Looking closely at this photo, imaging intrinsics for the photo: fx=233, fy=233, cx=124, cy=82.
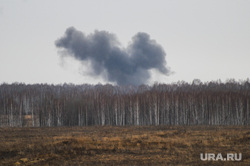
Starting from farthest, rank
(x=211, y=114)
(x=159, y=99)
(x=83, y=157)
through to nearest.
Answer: (x=159, y=99) < (x=211, y=114) < (x=83, y=157)

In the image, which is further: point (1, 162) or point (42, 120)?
point (42, 120)

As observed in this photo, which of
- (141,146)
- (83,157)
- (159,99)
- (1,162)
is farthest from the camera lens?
(159,99)

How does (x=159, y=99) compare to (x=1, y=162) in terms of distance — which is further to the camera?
(x=159, y=99)

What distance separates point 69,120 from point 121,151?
58.5 metres

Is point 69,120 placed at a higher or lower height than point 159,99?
lower

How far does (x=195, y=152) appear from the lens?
760 inches

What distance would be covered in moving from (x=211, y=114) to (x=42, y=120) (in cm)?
5377

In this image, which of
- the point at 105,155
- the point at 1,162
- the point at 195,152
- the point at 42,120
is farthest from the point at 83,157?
the point at 42,120

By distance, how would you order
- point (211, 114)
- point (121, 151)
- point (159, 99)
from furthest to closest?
point (159, 99) < point (211, 114) < point (121, 151)

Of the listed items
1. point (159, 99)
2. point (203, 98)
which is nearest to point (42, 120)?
point (159, 99)

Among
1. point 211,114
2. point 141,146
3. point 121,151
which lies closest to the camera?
point 121,151

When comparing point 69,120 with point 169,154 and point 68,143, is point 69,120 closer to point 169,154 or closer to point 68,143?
point 68,143

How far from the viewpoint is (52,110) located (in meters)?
76.6

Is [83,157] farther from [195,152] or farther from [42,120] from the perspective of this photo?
[42,120]
